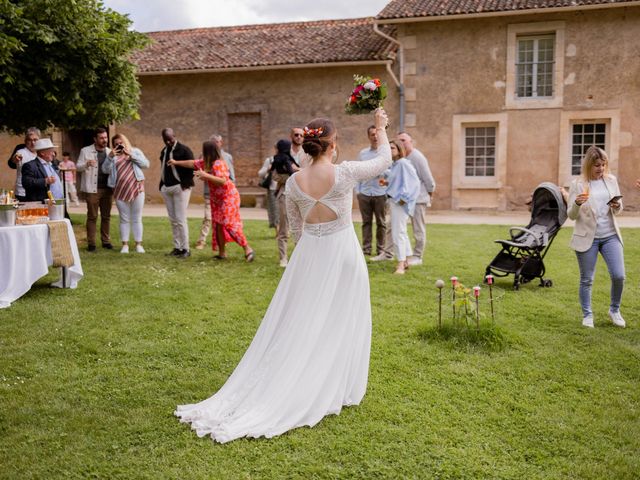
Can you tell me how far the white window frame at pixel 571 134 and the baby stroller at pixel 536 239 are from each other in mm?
9360

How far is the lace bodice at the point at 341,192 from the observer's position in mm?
4137

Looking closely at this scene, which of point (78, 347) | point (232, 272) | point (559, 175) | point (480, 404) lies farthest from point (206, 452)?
point (559, 175)

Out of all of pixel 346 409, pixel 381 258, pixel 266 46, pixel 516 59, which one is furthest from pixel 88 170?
pixel 516 59

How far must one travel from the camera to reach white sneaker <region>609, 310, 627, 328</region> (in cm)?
614

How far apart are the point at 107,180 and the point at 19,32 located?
260 centimetres

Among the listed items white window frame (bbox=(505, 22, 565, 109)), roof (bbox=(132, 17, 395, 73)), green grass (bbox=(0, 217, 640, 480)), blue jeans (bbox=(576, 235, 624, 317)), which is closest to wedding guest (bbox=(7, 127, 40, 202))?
green grass (bbox=(0, 217, 640, 480))

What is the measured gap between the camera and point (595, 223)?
6004mm

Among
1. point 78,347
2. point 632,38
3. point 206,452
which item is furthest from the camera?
point 632,38

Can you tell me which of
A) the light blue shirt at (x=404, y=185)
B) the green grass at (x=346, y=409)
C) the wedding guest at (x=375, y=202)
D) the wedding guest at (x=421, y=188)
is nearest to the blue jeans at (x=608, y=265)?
the green grass at (x=346, y=409)

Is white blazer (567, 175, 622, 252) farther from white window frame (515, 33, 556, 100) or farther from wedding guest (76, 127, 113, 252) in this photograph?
white window frame (515, 33, 556, 100)

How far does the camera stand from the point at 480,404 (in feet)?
14.2

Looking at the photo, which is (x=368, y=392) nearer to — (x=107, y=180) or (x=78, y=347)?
(x=78, y=347)

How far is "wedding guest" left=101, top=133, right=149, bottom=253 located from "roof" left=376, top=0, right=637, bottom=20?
9.95 meters

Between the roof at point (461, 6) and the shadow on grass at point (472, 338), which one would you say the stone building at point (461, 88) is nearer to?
the roof at point (461, 6)
